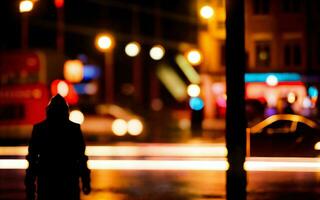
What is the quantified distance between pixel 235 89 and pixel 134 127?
101 feet

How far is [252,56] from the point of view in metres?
54.1

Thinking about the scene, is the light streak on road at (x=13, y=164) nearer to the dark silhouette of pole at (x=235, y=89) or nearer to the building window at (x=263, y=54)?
the dark silhouette of pole at (x=235, y=89)

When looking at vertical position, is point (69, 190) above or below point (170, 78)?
below

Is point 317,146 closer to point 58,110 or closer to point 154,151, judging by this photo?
point 154,151

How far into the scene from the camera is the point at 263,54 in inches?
2132

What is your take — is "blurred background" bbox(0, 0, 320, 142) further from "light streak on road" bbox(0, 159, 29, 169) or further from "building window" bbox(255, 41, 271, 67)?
"light streak on road" bbox(0, 159, 29, 169)

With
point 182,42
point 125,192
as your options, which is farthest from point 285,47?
point 125,192

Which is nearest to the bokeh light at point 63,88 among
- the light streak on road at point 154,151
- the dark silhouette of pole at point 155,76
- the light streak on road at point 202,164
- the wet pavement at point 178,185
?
the light streak on road at point 154,151

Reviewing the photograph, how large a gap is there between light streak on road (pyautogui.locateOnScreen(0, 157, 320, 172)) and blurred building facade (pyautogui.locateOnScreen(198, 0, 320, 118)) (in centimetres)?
3278

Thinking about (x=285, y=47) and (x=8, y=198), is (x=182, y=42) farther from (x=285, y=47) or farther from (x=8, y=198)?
(x=8, y=198)

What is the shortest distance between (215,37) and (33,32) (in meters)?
14.0

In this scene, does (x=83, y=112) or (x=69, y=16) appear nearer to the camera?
(x=83, y=112)

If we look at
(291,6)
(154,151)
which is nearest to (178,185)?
(154,151)

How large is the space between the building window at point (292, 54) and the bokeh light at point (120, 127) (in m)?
20.0
